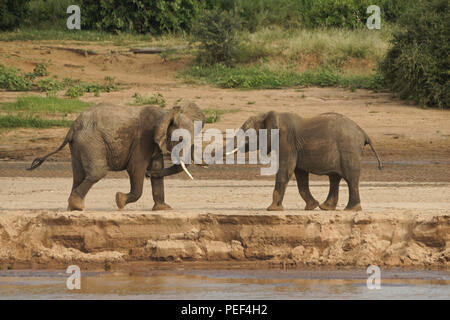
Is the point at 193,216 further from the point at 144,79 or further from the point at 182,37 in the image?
the point at 182,37

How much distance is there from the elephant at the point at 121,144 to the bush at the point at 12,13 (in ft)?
56.6

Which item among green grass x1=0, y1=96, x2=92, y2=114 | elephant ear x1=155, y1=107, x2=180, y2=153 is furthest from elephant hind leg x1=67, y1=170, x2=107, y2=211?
green grass x1=0, y1=96, x2=92, y2=114

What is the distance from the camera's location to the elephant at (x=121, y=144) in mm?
11406

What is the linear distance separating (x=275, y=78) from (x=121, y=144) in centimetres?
1152

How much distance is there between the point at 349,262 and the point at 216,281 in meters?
1.51

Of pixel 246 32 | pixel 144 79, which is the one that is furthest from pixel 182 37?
pixel 144 79

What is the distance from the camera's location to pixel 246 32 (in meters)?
26.5

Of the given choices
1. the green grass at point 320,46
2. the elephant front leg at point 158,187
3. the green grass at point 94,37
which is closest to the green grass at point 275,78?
the green grass at point 320,46

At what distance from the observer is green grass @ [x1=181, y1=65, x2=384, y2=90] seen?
2234 cm

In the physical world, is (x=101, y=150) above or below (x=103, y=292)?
above

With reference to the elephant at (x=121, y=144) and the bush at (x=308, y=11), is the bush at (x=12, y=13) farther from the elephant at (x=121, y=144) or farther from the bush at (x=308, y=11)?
the elephant at (x=121, y=144)

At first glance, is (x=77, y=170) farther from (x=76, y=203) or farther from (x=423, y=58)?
(x=423, y=58)

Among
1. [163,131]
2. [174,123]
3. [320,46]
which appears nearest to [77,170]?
[163,131]
